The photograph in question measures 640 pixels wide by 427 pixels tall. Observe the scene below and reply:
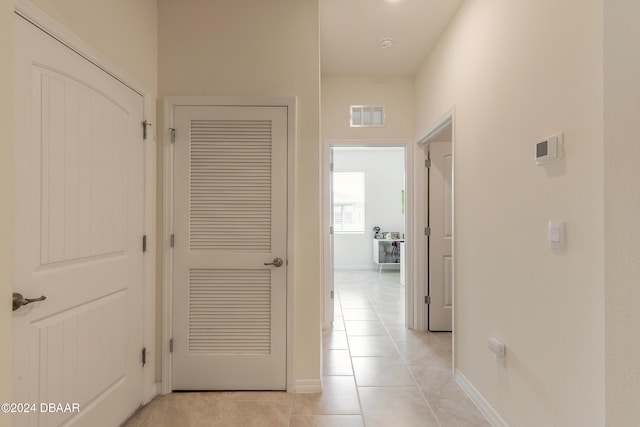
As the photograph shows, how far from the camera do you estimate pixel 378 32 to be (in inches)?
106

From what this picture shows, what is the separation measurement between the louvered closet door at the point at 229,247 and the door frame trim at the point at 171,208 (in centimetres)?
3

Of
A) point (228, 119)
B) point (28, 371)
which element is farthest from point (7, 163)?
point (228, 119)

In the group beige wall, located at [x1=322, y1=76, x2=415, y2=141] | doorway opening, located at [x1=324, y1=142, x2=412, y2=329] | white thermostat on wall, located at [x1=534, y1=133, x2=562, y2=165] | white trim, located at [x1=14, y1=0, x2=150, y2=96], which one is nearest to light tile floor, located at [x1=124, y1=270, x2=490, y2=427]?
white thermostat on wall, located at [x1=534, y1=133, x2=562, y2=165]

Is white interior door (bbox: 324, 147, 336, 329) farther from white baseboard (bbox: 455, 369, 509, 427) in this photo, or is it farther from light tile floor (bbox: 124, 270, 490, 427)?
white baseboard (bbox: 455, 369, 509, 427)

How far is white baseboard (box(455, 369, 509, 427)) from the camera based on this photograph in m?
1.81

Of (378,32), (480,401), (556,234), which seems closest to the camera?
(556,234)

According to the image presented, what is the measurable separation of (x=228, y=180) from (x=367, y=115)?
197cm

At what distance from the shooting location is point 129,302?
1.91 m

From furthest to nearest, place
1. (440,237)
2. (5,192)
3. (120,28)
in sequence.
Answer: (440,237), (120,28), (5,192)

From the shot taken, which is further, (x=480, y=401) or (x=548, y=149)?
(x=480, y=401)

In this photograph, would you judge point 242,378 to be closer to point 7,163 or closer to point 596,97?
point 7,163

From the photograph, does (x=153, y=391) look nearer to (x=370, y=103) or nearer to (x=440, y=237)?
(x=440, y=237)

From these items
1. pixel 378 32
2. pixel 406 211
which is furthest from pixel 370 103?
pixel 406 211

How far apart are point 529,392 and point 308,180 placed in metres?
1.73
